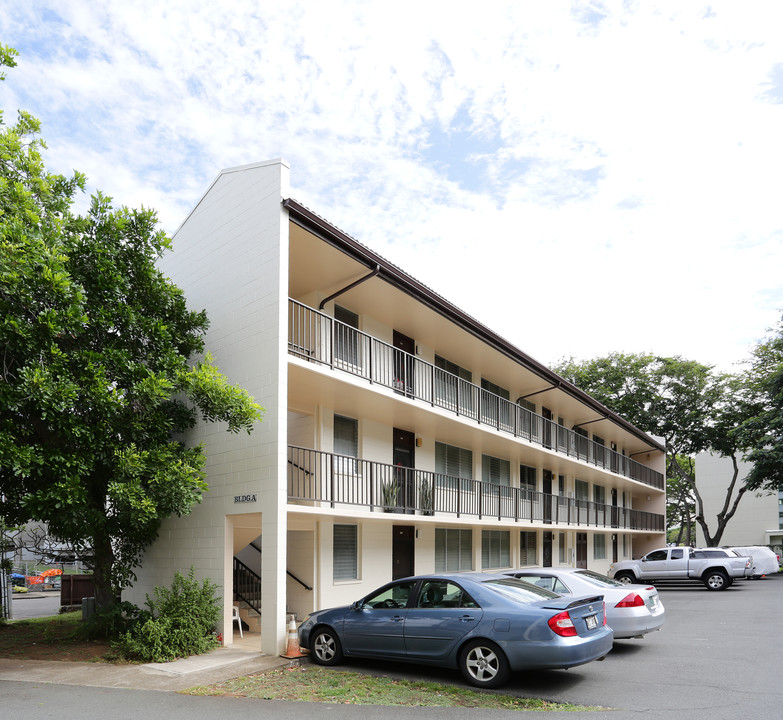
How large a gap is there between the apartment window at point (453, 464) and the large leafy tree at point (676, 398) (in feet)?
82.5

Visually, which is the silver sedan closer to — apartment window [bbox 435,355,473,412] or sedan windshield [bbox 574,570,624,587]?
sedan windshield [bbox 574,570,624,587]

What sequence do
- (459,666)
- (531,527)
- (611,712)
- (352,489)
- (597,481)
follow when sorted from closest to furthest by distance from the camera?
(611,712), (459,666), (352,489), (531,527), (597,481)

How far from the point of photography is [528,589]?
389 inches

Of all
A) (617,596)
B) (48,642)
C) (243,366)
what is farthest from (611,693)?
(48,642)

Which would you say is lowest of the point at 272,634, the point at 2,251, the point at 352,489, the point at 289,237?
the point at 272,634

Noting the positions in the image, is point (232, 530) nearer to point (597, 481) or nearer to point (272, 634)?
point (272, 634)

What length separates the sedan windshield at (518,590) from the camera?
940cm

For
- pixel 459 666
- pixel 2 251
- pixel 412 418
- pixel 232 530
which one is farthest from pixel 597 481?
pixel 2 251

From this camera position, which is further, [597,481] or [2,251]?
[597,481]

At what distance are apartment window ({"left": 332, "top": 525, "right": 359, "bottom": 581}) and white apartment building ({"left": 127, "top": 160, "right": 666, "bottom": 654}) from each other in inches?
1.5

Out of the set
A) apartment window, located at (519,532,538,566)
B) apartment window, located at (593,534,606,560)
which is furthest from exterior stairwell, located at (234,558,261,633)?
apartment window, located at (593,534,606,560)

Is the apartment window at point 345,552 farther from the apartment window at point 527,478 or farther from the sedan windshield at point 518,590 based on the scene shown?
the apartment window at point 527,478

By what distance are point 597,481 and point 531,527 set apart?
13.0 m

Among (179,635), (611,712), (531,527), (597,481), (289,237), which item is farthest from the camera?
(597,481)
